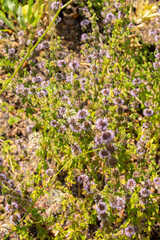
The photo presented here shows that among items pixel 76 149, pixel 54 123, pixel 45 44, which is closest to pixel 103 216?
pixel 76 149

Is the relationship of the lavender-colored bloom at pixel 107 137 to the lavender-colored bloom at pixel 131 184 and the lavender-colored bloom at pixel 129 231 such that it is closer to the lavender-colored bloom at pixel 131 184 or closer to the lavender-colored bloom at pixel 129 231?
the lavender-colored bloom at pixel 131 184

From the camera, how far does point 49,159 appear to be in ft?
12.7

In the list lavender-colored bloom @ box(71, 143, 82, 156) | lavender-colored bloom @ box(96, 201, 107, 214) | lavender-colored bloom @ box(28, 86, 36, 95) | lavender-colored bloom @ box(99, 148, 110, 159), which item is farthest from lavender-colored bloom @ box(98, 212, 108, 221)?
lavender-colored bloom @ box(28, 86, 36, 95)

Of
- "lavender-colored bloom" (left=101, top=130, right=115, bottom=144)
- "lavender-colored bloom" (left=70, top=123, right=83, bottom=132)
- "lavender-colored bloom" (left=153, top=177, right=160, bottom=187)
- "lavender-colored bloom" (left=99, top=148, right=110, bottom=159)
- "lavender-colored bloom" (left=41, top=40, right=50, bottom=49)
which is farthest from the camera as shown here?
"lavender-colored bloom" (left=41, top=40, right=50, bottom=49)

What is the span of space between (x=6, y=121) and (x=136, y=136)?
1996mm

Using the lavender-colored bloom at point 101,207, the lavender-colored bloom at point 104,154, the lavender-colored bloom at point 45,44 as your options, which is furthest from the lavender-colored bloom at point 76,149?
the lavender-colored bloom at point 45,44

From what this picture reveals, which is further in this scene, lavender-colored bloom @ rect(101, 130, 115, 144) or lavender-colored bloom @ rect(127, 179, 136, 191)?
lavender-colored bloom @ rect(127, 179, 136, 191)

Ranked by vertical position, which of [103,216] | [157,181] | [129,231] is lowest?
[129,231]

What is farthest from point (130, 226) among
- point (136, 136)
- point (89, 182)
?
point (136, 136)

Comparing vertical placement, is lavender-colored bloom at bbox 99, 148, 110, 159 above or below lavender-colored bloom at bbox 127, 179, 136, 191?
above

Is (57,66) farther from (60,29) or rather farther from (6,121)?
(60,29)

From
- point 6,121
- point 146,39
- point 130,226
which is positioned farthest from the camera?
point 146,39

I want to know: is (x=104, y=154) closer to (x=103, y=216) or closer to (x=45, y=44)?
(x=103, y=216)

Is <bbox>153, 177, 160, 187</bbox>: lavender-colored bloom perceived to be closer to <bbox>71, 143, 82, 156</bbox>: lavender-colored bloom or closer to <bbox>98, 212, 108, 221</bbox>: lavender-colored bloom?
<bbox>98, 212, 108, 221</bbox>: lavender-colored bloom
